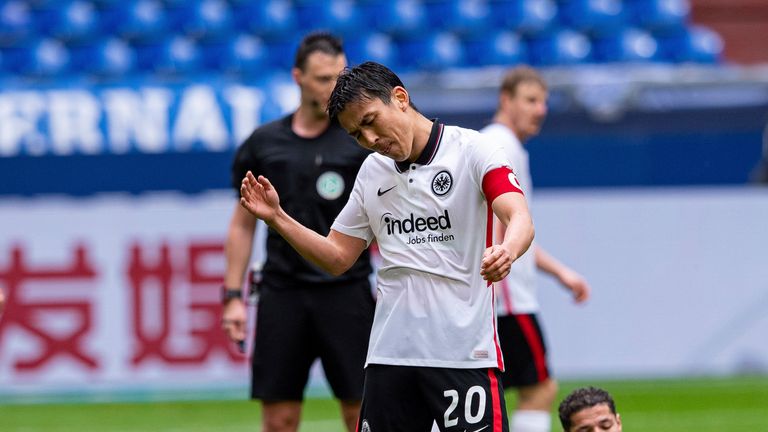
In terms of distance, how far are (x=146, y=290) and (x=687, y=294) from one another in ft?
14.1

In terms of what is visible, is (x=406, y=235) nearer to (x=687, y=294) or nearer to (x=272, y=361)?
(x=272, y=361)

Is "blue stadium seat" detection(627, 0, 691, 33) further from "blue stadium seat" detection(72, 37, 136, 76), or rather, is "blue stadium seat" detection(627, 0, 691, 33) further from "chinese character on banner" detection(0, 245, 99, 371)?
"chinese character on banner" detection(0, 245, 99, 371)

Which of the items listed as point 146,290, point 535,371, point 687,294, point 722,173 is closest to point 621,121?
point 722,173

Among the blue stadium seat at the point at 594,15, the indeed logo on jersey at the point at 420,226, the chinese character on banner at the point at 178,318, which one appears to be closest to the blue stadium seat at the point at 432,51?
the blue stadium seat at the point at 594,15

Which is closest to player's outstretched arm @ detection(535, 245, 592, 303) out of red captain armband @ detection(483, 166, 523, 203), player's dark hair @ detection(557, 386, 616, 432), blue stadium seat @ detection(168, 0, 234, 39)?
player's dark hair @ detection(557, 386, 616, 432)

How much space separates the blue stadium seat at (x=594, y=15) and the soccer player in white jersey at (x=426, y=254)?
1158 centimetres

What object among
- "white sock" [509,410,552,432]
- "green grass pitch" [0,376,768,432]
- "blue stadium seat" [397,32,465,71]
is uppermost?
"blue stadium seat" [397,32,465,71]

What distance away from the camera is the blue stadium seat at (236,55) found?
48.8ft

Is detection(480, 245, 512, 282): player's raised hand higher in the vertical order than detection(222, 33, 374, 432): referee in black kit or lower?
higher

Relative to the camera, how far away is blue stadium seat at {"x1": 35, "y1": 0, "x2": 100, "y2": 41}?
15117 mm

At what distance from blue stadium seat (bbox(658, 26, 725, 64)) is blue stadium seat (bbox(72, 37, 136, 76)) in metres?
5.92

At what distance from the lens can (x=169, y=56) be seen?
15.0m

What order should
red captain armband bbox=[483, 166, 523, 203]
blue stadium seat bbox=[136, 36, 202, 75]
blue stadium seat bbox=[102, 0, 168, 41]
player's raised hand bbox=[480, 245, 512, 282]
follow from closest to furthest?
player's raised hand bbox=[480, 245, 512, 282]
red captain armband bbox=[483, 166, 523, 203]
blue stadium seat bbox=[136, 36, 202, 75]
blue stadium seat bbox=[102, 0, 168, 41]

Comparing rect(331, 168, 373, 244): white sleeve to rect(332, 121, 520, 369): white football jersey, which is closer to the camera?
rect(332, 121, 520, 369): white football jersey
